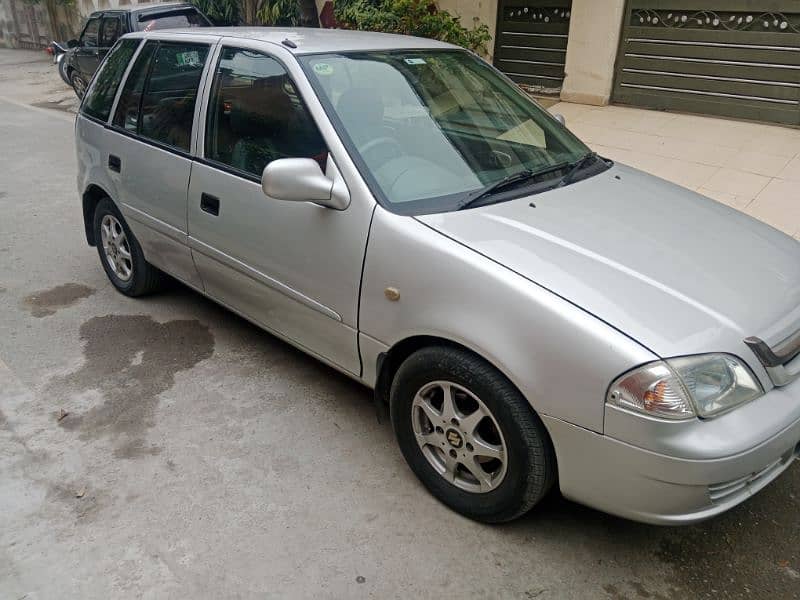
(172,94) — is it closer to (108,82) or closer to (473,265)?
(108,82)

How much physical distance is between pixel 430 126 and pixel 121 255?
2.56 meters

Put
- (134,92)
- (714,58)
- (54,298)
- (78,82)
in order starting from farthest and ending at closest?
(78,82) → (714,58) → (54,298) → (134,92)

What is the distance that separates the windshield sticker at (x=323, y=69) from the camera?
312cm

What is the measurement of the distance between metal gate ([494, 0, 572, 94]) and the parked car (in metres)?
5.14

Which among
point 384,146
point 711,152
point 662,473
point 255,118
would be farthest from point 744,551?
point 711,152

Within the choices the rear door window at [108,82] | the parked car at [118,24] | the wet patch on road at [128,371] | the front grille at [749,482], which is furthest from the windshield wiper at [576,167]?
the parked car at [118,24]

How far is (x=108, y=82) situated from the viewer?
14.6ft

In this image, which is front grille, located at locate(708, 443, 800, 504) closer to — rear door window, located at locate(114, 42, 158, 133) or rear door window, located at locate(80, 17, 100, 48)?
rear door window, located at locate(114, 42, 158, 133)

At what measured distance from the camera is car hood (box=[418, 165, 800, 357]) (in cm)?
220

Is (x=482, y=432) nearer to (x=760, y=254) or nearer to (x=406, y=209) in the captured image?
(x=406, y=209)

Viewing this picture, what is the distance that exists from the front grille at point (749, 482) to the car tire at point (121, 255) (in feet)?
11.9

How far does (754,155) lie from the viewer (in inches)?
287

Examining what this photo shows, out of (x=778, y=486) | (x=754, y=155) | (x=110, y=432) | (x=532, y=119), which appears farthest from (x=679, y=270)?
(x=754, y=155)

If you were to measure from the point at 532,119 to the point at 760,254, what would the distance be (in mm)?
1400
